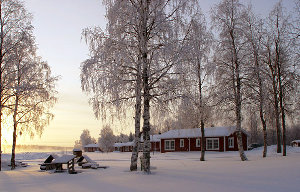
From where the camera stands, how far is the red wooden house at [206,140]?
4422cm

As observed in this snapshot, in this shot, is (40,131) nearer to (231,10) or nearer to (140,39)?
(140,39)

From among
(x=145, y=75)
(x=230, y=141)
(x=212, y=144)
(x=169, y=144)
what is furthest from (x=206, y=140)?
(x=145, y=75)

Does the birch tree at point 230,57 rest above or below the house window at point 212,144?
A: above

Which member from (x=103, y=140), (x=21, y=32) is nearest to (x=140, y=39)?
(x=21, y=32)

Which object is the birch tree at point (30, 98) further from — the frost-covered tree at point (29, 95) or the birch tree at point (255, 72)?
the birch tree at point (255, 72)

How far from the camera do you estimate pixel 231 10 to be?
2236 centimetres

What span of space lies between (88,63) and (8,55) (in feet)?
30.9

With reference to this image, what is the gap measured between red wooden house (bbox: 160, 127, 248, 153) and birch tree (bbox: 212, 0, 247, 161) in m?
20.4

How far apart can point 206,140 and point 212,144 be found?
124 cm

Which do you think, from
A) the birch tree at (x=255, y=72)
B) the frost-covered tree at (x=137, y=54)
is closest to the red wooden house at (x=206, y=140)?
the birch tree at (x=255, y=72)

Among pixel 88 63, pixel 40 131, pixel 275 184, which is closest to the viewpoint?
pixel 275 184

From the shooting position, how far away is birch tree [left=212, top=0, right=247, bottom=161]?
71.2ft

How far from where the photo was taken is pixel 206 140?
151 ft

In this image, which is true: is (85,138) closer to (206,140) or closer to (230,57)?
(206,140)
